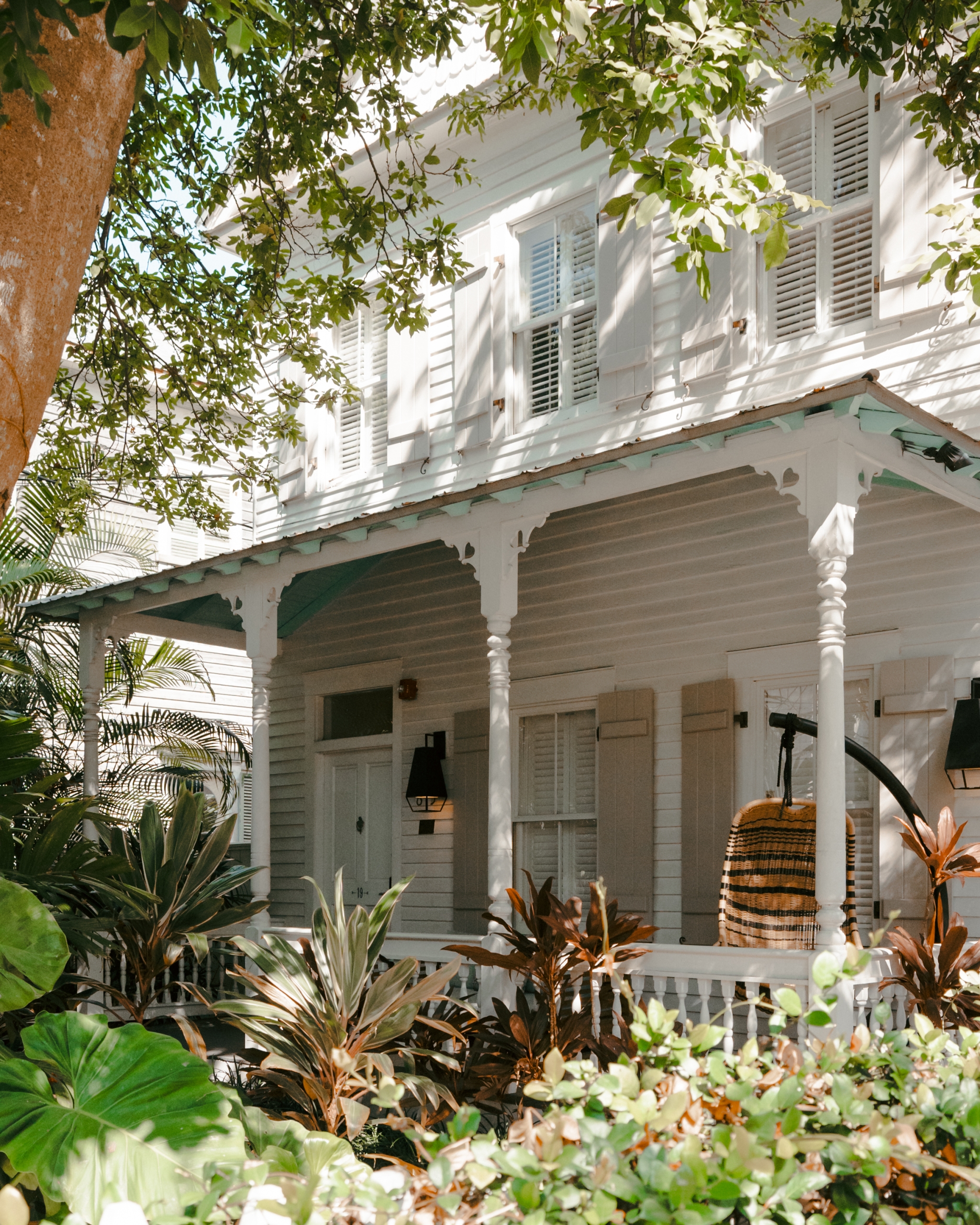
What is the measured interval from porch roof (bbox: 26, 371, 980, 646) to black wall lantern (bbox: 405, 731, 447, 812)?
1405mm

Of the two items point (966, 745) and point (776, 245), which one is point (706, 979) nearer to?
point (966, 745)

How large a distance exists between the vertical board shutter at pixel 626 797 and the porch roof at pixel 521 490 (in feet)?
5.77

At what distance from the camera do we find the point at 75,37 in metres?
3.30

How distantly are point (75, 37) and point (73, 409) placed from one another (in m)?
6.36

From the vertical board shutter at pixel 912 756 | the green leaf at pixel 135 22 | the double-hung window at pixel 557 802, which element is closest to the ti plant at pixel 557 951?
the vertical board shutter at pixel 912 756

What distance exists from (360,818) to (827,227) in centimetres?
554

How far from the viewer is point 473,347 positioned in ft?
30.6

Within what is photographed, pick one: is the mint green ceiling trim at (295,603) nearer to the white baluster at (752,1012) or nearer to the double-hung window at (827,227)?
the double-hung window at (827,227)

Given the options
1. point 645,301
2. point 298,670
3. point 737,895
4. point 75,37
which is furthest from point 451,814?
point 75,37

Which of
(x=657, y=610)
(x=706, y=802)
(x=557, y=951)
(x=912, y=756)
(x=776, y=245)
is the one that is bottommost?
(x=557, y=951)

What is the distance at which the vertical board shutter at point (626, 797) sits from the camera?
7.47m

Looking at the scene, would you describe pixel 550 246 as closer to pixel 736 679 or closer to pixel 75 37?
pixel 736 679

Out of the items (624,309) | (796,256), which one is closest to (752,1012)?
(796,256)

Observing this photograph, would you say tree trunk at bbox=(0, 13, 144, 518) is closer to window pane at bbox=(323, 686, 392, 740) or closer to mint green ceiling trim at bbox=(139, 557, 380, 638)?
mint green ceiling trim at bbox=(139, 557, 380, 638)
